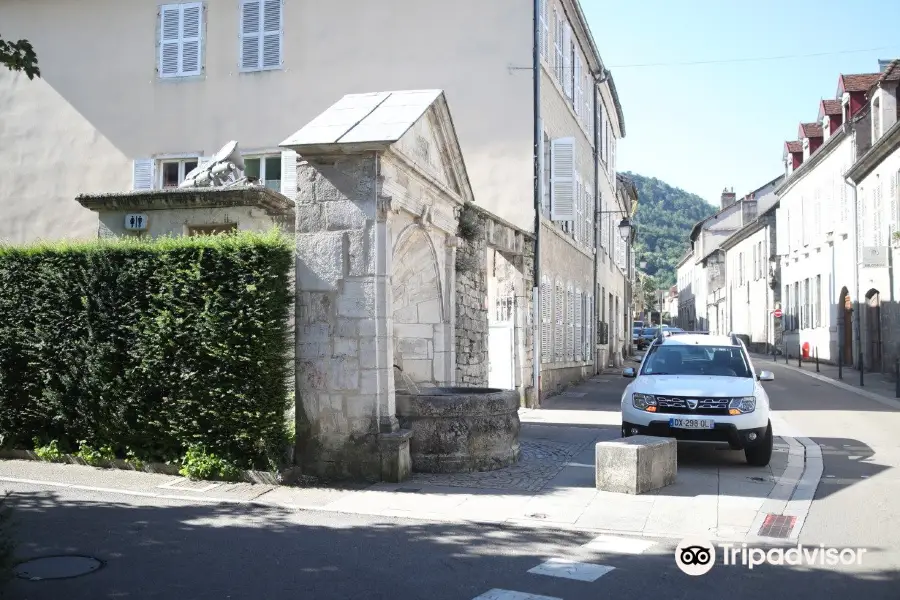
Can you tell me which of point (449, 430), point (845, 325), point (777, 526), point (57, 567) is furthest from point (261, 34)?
point (845, 325)

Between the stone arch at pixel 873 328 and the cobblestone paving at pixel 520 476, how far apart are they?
60.7 ft

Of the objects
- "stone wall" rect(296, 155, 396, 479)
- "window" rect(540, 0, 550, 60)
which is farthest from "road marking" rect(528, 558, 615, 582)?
"window" rect(540, 0, 550, 60)

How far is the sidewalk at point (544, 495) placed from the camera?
7199mm

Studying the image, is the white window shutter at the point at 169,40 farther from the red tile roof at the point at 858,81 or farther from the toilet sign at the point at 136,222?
the red tile roof at the point at 858,81

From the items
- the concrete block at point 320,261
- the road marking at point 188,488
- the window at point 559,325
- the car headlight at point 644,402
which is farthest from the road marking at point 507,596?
the window at point 559,325

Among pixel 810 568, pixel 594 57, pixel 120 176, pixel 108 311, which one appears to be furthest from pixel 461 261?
pixel 594 57

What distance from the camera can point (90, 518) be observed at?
7.03 meters

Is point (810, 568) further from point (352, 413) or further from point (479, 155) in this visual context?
point (479, 155)

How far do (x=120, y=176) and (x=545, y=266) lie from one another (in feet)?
33.1

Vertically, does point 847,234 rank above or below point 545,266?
above

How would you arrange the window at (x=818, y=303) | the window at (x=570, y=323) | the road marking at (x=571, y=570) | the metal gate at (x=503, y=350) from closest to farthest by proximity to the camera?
the road marking at (x=571, y=570) → the metal gate at (x=503, y=350) → the window at (x=570, y=323) → the window at (x=818, y=303)

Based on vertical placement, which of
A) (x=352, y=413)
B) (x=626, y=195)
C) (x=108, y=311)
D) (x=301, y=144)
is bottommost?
(x=352, y=413)

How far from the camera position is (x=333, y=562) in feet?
19.0

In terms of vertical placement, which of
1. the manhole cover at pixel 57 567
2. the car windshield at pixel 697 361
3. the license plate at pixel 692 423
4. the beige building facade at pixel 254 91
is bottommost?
the manhole cover at pixel 57 567
